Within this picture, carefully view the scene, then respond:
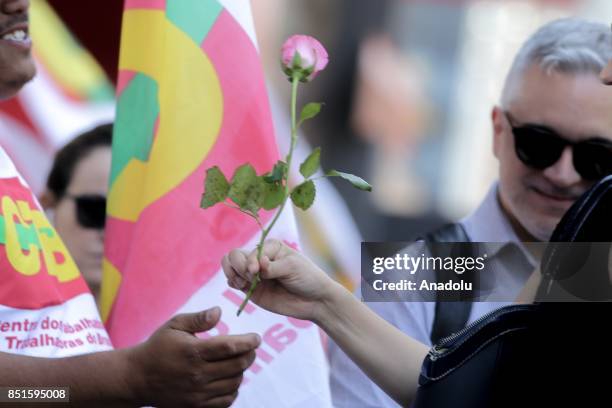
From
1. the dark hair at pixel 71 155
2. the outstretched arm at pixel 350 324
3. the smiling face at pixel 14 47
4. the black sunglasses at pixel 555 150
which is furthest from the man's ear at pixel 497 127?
the dark hair at pixel 71 155

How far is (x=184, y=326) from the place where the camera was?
209 centimetres

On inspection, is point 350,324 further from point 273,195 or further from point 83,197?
point 83,197

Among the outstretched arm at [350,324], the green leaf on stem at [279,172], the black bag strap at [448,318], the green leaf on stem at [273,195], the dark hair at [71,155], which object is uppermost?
the green leaf on stem at [279,172]

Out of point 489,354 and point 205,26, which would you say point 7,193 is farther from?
point 489,354

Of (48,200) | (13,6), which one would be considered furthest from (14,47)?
(48,200)

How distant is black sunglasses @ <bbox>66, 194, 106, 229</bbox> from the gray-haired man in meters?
1.06

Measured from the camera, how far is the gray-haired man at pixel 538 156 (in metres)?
2.75

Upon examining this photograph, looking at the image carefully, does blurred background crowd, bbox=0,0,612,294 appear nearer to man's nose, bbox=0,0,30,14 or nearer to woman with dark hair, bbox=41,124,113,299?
woman with dark hair, bbox=41,124,113,299

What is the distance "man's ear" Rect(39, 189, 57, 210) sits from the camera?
3865mm

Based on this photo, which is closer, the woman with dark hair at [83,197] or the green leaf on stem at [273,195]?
the green leaf on stem at [273,195]

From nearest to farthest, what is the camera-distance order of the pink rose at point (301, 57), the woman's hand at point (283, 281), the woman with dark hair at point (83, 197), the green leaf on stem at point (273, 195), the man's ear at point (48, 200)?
the pink rose at point (301, 57)
the green leaf on stem at point (273, 195)
the woman's hand at point (283, 281)
the woman with dark hair at point (83, 197)
the man's ear at point (48, 200)

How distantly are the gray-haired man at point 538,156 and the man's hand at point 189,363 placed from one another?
697 mm

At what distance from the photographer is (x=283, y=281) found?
2281 mm

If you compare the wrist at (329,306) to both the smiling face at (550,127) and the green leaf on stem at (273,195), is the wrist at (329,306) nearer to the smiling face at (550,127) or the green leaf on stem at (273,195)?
the green leaf on stem at (273,195)
